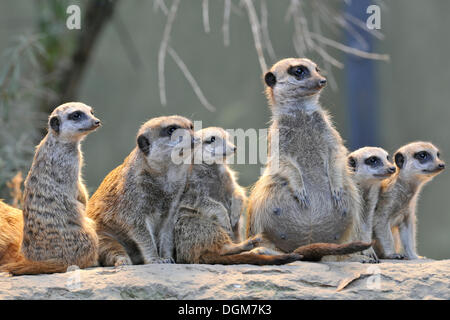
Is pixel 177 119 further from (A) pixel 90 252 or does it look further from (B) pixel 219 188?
(A) pixel 90 252

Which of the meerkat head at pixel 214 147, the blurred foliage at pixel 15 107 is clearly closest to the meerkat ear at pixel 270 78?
the meerkat head at pixel 214 147

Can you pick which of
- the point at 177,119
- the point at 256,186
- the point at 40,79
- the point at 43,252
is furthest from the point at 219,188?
the point at 40,79

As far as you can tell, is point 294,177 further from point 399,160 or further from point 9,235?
point 9,235

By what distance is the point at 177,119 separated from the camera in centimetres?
325

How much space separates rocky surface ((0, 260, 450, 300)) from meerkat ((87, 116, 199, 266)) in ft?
1.06

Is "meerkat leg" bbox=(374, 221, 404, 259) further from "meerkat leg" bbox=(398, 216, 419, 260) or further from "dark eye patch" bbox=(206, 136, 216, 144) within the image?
"dark eye patch" bbox=(206, 136, 216, 144)

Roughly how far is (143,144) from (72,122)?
1.18 feet

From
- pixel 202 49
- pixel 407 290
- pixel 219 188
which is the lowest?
pixel 407 290

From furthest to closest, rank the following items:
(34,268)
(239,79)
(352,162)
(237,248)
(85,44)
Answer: (239,79) → (85,44) → (352,162) → (237,248) → (34,268)

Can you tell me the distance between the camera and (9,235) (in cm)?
324

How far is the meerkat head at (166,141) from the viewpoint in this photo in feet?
10.4

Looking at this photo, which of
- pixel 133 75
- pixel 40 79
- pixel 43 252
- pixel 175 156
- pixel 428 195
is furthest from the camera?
pixel 133 75

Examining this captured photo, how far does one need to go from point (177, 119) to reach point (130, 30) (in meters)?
4.49

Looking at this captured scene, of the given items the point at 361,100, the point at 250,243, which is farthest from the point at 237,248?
the point at 361,100
